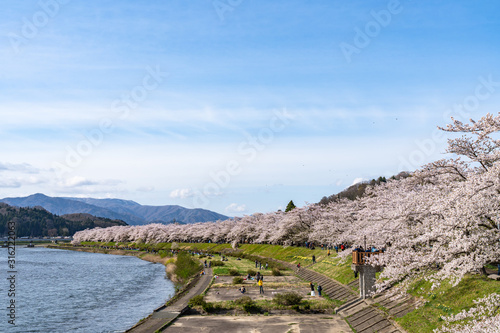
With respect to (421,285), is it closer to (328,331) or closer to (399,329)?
(399,329)

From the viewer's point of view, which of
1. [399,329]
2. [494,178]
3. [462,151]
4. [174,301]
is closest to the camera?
[494,178]

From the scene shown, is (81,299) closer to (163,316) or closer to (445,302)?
(163,316)

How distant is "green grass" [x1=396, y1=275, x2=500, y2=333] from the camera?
2511cm

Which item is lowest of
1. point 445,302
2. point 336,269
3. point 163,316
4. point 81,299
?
point 81,299

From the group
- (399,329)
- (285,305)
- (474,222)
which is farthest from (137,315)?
(474,222)

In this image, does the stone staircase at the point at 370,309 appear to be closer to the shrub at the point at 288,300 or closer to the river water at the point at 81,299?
the shrub at the point at 288,300

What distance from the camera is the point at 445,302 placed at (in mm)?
27109

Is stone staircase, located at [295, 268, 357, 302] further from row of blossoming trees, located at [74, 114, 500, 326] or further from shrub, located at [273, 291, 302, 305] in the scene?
row of blossoming trees, located at [74, 114, 500, 326]

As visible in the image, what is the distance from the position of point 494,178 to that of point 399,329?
1729cm

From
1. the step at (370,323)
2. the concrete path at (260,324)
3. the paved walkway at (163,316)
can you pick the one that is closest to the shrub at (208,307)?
the concrete path at (260,324)

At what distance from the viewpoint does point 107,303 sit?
184 ft

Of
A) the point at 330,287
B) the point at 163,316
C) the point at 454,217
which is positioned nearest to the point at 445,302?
the point at 454,217

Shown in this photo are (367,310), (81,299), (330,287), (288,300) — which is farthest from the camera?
(81,299)

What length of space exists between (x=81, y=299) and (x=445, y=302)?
51.2 meters
